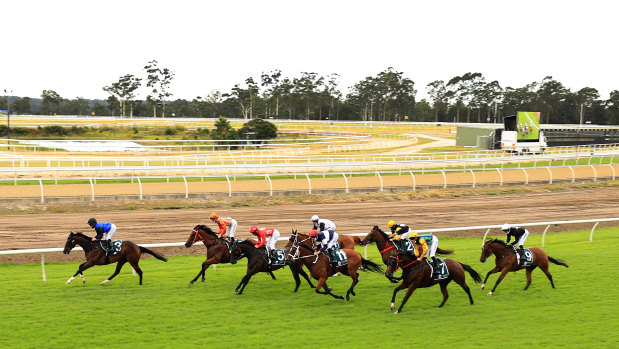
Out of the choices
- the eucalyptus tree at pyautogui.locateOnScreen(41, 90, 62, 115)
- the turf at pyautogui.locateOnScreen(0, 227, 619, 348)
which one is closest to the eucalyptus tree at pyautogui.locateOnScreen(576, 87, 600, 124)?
the turf at pyautogui.locateOnScreen(0, 227, 619, 348)

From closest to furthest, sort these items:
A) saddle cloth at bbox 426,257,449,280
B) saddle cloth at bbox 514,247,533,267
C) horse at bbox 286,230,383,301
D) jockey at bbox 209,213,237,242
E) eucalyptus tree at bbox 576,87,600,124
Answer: saddle cloth at bbox 426,257,449,280 < horse at bbox 286,230,383,301 < saddle cloth at bbox 514,247,533,267 < jockey at bbox 209,213,237,242 < eucalyptus tree at bbox 576,87,600,124

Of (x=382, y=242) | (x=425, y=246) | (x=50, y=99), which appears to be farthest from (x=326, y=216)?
(x=50, y=99)

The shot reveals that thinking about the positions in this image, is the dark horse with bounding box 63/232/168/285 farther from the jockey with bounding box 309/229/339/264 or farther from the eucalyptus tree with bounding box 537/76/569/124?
the eucalyptus tree with bounding box 537/76/569/124

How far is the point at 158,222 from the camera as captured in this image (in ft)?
53.0

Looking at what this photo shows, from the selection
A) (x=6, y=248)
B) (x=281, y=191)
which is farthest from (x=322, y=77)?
(x=6, y=248)

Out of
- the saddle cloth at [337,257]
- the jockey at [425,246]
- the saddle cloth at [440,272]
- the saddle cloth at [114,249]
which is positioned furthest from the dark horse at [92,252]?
the saddle cloth at [440,272]

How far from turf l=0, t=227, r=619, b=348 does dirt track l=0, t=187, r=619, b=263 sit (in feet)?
11.1

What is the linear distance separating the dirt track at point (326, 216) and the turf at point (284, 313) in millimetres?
3371

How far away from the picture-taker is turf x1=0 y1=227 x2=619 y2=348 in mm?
6984

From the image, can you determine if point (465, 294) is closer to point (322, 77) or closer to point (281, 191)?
point (281, 191)

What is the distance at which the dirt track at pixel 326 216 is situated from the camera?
1426 cm

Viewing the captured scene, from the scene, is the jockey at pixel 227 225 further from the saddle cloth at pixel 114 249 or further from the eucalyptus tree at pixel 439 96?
the eucalyptus tree at pixel 439 96

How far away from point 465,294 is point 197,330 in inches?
185

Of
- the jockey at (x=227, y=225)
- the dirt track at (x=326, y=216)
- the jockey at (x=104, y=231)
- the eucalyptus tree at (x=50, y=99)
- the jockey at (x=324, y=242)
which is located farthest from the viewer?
the eucalyptus tree at (x=50, y=99)
